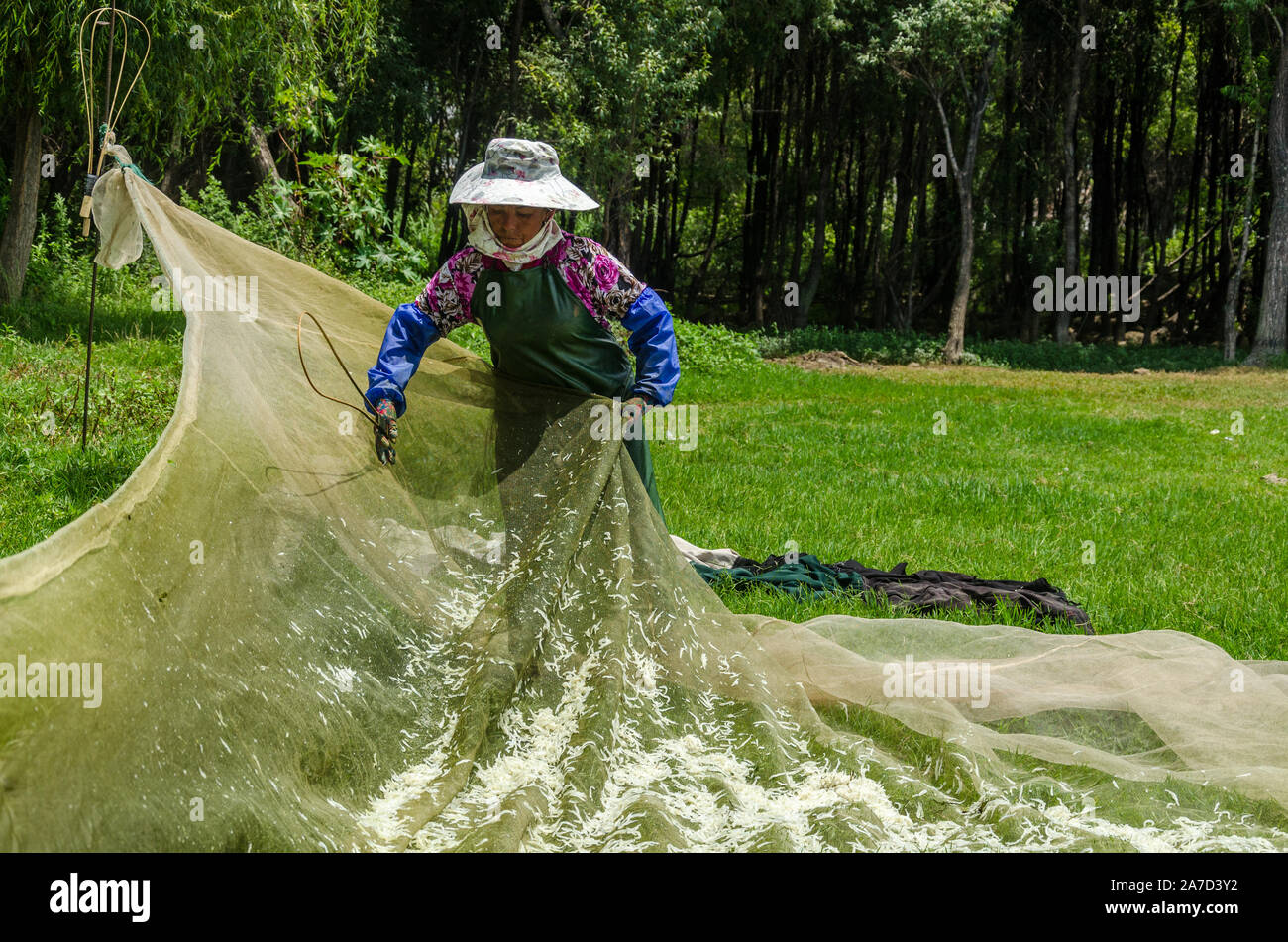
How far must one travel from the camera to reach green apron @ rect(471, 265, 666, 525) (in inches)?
181

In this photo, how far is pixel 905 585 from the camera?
5.80 metres

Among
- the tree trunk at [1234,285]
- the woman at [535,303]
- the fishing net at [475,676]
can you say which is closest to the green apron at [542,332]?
the woman at [535,303]

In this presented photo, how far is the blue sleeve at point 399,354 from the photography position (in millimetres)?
4395

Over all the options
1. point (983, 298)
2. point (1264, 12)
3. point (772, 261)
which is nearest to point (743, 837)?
point (1264, 12)

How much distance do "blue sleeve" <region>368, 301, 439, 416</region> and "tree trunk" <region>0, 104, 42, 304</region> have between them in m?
9.00

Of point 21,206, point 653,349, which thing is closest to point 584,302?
point 653,349

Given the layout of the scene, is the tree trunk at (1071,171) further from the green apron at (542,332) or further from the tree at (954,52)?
the green apron at (542,332)

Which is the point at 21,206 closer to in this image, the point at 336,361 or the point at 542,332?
the point at 336,361

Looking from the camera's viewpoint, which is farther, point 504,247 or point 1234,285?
point 1234,285

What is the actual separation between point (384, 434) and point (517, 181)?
3.59 feet

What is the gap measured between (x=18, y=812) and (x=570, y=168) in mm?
19559

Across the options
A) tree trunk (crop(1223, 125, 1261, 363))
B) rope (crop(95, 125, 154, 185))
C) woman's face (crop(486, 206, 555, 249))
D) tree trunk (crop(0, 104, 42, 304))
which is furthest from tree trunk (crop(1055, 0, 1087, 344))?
rope (crop(95, 125, 154, 185))

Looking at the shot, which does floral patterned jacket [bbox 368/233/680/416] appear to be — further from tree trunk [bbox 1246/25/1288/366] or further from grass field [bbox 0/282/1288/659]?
tree trunk [bbox 1246/25/1288/366]

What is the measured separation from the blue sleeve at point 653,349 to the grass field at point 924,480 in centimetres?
113
